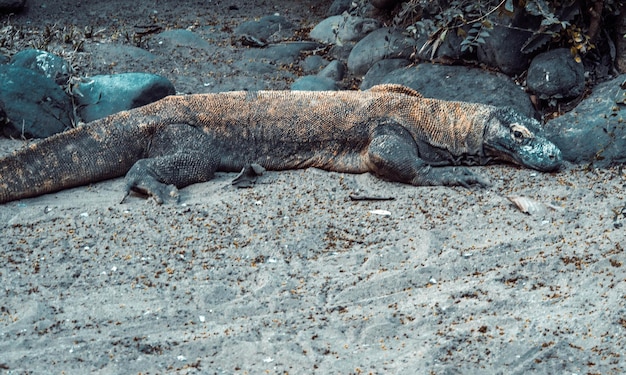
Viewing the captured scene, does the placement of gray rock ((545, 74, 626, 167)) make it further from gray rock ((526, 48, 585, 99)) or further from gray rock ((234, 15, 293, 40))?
gray rock ((234, 15, 293, 40))

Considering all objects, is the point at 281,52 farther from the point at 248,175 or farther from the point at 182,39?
the point at 248,175

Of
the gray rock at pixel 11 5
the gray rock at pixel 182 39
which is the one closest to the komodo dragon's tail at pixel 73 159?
the gray rock at pixel 182 39

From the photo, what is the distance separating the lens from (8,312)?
12.5ft

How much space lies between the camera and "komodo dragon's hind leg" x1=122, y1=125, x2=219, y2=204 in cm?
527

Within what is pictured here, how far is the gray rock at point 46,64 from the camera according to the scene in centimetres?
670

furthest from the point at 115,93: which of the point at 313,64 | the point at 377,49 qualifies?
the point at 377,49

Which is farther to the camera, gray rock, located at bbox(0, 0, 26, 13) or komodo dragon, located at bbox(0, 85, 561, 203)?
gray rock, located at bbox(0, 0, 26, 13)

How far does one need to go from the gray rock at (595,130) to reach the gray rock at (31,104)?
357 cm

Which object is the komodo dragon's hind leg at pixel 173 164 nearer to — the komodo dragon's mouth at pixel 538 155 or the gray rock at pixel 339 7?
the komodo dragon's mouth at pixel 538 155

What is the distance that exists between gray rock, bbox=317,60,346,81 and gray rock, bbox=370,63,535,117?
0.79 m

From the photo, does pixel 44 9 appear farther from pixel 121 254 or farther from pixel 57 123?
pixel 121 254

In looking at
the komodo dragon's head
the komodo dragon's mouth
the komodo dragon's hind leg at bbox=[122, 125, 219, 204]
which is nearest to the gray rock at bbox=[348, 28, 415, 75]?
the komodo dragon's head

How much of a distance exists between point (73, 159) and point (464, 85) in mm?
2995

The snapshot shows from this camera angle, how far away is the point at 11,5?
922 centimetres
